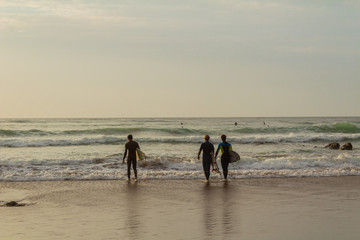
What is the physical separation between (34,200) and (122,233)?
5.00m

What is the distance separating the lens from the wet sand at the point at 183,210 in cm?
869

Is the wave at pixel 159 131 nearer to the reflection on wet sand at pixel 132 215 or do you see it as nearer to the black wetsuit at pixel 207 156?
the black wetsuit at pixel 207 156

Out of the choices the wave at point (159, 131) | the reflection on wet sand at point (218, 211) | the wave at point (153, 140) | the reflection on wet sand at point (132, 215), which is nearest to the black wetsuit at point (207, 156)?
the reflection on wet sand at point (218, 211)

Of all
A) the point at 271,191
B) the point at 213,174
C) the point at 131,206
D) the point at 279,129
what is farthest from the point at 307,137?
the point at 131,206

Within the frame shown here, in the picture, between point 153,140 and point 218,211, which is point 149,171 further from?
point 153,140

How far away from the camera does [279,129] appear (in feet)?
195

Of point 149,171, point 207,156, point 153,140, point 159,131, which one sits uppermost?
point 207,156

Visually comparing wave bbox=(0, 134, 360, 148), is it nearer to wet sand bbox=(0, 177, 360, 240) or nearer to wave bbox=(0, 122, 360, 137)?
wave bbox=(0, 122, 360, 137)

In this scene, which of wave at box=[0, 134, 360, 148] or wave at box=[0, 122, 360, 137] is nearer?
wave at box=[0, 134, 360, 148]

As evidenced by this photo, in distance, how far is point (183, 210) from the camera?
11.0 m

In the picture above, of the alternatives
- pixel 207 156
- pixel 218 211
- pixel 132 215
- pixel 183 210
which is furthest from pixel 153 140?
pixel 132 215

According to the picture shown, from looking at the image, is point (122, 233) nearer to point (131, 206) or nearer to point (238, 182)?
point (131, 206)

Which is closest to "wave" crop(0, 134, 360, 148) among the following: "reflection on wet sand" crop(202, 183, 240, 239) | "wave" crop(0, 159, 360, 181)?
"wave" crop(0, 159, 360, 181)

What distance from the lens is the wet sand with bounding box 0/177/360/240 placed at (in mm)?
8688
